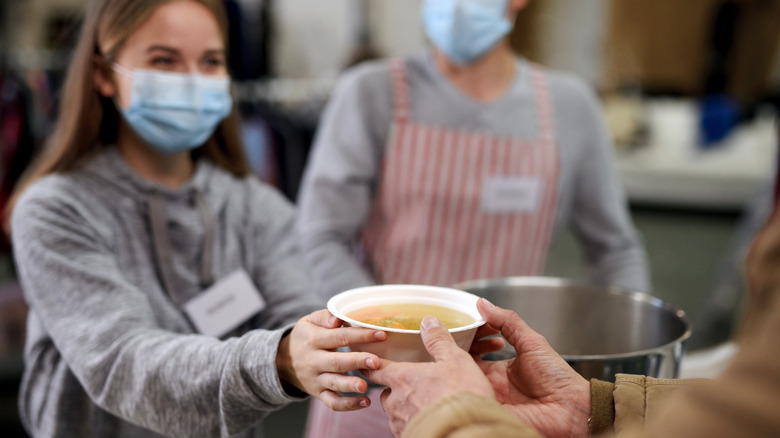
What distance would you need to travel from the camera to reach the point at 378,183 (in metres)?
1.61

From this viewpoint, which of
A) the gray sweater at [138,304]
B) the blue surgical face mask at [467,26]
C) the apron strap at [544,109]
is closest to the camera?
the gray sweater at [138,304]

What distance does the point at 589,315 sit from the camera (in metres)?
1.12

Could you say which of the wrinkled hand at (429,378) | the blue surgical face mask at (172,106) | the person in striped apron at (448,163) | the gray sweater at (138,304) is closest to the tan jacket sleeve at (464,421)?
the wrinkled hand at (429,378)

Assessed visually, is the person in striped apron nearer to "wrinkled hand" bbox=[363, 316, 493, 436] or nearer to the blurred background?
"wrinkled hand" bbox=[363, 316, 493, 436]

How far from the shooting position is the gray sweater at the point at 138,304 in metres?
0.93

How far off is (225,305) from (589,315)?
60 centimetres

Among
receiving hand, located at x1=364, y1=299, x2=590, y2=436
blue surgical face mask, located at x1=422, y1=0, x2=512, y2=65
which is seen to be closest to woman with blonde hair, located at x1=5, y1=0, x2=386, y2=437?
receiving hand, located at x1=364, y1=299, x2=590, y2=436

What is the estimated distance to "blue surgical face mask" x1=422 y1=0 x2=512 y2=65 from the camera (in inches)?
59.9

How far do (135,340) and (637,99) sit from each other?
6701 millimetres

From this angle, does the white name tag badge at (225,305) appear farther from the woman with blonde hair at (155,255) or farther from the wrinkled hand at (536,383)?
the wrinkled hand at (536,383)

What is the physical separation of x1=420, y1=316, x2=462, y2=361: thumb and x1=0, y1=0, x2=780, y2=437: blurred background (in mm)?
2047

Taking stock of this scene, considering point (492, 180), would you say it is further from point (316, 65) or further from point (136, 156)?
point (316, 65)

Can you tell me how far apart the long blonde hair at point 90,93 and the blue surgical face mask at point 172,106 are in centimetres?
5

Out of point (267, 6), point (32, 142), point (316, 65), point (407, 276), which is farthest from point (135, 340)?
point (316, 65)
